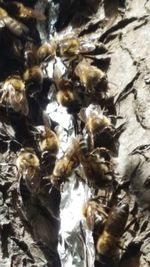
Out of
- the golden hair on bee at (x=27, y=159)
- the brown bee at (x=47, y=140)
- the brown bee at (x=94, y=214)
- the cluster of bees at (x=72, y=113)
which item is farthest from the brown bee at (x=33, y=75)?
the brown bee at (x=94, y=214)

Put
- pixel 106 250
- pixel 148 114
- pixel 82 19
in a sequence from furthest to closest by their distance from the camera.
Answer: pixel 82 19 → pixel 148 114 → pixel 106 250

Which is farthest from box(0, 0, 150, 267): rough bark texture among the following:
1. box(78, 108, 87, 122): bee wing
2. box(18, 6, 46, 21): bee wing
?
box(18, 6, 46, 21): bee wing

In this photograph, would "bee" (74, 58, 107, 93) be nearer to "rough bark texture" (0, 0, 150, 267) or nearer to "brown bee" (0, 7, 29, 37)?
"rough bark texture" (0, 0, 150, 267)

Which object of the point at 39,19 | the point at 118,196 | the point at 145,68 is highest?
the point at 39,19

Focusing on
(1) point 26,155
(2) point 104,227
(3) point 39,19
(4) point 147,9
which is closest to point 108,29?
(4) point 147,9

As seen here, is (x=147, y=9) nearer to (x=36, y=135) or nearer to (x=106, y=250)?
(x=36, y=135)

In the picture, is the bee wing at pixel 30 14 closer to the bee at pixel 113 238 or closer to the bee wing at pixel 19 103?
the bee wing at pixel 19 103
